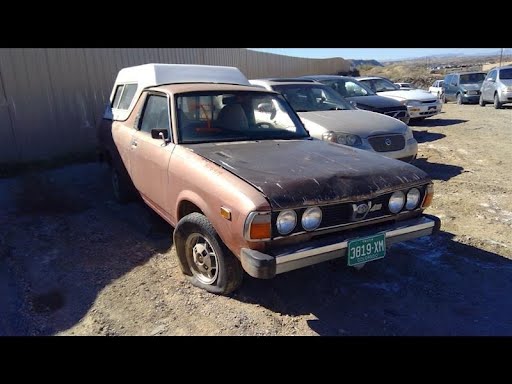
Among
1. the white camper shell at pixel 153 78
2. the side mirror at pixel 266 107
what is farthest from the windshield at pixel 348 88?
the side mirror at pixel 266 107

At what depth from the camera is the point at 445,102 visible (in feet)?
67.5

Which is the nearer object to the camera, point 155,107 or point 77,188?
point 155,107

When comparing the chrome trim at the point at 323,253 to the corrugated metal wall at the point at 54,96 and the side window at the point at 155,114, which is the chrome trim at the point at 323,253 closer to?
the side window at the point at 155,114

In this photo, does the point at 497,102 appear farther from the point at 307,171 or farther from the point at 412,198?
the point at 307,171

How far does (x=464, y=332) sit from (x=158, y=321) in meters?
2.27

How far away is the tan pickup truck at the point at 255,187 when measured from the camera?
2869 millimetres

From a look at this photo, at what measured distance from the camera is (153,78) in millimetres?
5203

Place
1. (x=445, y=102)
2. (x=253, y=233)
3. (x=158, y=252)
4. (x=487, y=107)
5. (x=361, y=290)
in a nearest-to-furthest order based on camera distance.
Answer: (x=253, y=233) < (x=361, y=290) < (x=158, y=252) < (x=487, y=107) < (x=445, y=102)

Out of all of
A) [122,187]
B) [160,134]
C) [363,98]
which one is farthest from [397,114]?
[160,134]

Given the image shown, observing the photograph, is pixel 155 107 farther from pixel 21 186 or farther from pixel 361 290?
pixel 21 186

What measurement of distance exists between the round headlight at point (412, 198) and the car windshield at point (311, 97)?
4114 mm

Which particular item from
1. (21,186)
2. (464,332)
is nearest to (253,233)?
(464,332)

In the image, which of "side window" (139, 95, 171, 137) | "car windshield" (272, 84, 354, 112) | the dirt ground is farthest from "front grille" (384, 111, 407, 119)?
"side window" (139, 95, 171, 137)

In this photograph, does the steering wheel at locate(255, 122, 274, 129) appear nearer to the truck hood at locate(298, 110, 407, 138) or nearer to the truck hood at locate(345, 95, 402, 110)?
the truck hood at locate(298, 110, 407, 138)
